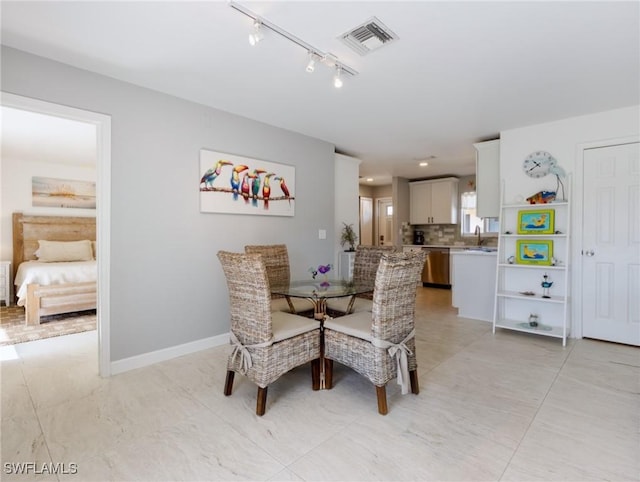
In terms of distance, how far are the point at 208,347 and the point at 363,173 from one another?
471cm

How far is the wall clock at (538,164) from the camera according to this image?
145 inches

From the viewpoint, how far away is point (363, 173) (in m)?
6.68

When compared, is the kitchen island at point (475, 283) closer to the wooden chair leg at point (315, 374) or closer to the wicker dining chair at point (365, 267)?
the wicker dining chair at point (365, 267)

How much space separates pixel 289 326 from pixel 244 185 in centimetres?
184

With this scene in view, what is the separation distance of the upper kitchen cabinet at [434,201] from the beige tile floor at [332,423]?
4.23 meters

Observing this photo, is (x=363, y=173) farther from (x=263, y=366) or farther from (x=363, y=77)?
(x=263, y=366)

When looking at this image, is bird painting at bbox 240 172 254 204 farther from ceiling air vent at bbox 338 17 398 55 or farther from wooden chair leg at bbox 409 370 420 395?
wooden chair leg at bbox 409 370 420 395

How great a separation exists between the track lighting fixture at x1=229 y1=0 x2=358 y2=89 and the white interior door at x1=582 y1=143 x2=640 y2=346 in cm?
293

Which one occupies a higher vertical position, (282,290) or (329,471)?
(282,290)

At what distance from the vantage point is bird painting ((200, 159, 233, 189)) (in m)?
3.18

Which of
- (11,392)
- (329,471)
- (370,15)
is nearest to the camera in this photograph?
(329,471)


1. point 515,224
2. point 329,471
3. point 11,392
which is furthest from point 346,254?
point 11,392

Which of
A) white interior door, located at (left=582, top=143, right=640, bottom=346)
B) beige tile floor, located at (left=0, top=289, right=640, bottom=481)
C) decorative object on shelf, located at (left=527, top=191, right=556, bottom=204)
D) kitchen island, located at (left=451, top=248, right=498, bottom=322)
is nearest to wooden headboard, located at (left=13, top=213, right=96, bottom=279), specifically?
A: beige tile floor, located at (left=0, top=289, right=640, bottom=481)

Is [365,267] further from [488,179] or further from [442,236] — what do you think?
[442,236]
